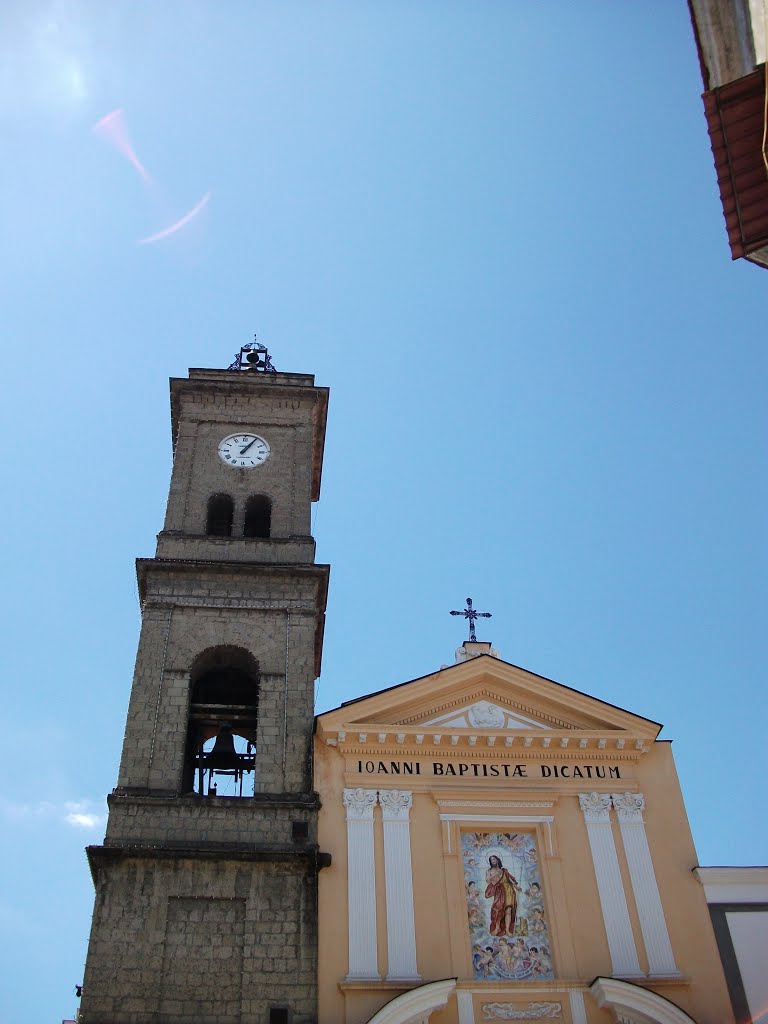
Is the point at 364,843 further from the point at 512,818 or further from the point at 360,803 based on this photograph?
the point at 512,818

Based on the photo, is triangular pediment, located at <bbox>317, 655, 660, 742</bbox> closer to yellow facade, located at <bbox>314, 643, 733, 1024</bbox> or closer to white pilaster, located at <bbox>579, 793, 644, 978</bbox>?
yellow facade, located at <bbox>314, 643, 733, 1024</bbox>

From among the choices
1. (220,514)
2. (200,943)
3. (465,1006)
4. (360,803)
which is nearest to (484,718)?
(360,803)

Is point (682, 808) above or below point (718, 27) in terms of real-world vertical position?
below

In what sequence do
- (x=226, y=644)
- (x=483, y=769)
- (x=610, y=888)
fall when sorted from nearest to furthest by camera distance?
(x=610, y=888) < (x=483, y=769) < (x=226, y=644)

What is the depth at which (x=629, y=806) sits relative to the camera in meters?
19.6

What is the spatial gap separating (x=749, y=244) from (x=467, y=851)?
1164 cm

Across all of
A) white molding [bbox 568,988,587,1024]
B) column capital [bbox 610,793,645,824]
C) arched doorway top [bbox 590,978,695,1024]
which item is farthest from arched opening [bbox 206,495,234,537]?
arched doorway top [bbox 590,978,695,1024]

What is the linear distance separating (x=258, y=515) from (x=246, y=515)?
352mm

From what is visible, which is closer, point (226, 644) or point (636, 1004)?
point (636, 1004)

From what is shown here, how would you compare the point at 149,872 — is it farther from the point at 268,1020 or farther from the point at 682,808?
the point at 682,808

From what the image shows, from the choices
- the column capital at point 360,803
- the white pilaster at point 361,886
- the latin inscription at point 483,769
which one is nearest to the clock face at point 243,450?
the latin inscription at point 483,769

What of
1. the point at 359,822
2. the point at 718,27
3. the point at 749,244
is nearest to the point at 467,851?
the point at 359,822

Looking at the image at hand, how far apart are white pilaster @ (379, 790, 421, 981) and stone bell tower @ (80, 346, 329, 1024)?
1216 millimetres

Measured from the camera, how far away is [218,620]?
21.4 metres
